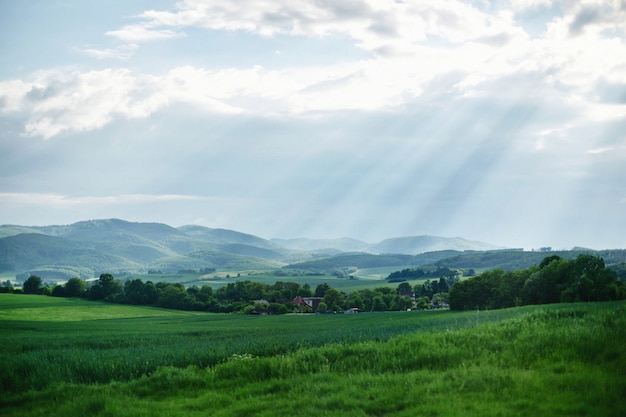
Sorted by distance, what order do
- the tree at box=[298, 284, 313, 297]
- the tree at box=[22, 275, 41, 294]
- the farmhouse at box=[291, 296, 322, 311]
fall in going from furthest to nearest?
1. the tree at box=[298, 284, 313, 297]
2. the tree at box=[22, 275, 41, 294]
3. the farmhouse at box=[291, 296, 322, 311]

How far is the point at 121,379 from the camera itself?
2081cm

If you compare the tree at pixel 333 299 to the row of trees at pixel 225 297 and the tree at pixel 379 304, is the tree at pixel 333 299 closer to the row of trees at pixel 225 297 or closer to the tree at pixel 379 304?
the row of trees at pixel 225 297

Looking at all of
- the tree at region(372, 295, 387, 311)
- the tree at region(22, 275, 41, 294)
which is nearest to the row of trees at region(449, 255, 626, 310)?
the tree at region(372, 295, 387, 311)

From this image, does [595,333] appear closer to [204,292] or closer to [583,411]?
[583,411]

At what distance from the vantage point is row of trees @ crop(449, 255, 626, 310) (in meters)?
56.8

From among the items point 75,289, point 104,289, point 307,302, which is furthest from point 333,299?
point 75,289

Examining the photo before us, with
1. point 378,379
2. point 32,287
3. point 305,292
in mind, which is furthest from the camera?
point 305,292

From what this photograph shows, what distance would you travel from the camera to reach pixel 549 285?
62719 millimetres

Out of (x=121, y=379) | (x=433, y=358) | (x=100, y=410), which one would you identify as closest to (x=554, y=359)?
(x=433, y=358)

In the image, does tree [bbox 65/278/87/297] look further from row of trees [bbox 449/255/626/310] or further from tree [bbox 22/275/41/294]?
row of trees [bbox 449/255/626/310]

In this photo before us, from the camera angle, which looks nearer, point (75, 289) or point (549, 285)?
point (549, 285)

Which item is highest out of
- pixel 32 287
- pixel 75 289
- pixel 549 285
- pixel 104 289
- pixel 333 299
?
pixel 549 285

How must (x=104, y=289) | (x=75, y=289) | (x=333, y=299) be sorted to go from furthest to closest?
(x=75, y=289) → (x=104, y=289) → (x=333, y=299)

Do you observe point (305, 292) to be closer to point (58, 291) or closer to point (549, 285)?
point (58, 291)
